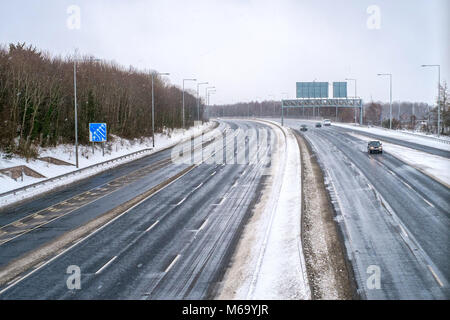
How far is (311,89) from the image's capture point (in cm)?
10044

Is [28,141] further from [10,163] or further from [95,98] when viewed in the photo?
[95,98]

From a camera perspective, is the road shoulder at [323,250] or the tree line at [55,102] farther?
the tree line at [55,102]

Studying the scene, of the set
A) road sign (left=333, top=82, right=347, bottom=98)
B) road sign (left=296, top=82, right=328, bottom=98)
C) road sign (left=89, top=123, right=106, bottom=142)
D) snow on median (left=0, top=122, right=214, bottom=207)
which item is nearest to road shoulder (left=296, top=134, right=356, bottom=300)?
snow on median (left=0, top=122, right=214, bottom=207)

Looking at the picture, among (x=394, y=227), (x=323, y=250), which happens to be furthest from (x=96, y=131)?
(x=323, y=250)

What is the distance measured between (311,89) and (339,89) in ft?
20.6

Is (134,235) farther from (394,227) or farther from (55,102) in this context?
(55,102)

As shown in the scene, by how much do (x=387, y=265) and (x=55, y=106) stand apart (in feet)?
133

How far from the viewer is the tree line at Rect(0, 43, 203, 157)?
4128 cm

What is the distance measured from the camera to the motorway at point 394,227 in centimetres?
1505

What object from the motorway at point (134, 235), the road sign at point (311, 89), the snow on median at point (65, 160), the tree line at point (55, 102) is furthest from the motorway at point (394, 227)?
the road sign at point (311, 89)

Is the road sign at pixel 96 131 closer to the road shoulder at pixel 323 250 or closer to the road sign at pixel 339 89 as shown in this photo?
the road shoulder at pixel 323 250

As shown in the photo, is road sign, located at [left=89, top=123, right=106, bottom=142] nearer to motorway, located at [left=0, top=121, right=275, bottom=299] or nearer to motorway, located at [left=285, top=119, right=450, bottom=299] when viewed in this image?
motorway, located at [left=0, top=121, right=275, bottom=299]

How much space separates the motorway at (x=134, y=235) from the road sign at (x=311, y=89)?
2577 inches
